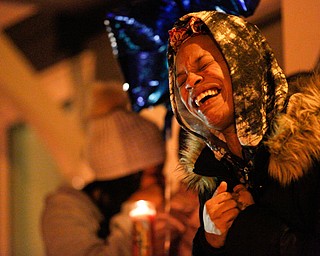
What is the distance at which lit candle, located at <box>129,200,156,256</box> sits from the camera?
1.50 m

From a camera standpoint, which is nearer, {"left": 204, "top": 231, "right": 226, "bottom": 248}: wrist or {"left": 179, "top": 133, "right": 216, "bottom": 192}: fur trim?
{"left": 204, "top": 231, "right": 226, "bottom": 248}: wrist

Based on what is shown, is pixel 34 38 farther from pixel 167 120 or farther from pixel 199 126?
pixel 199 126

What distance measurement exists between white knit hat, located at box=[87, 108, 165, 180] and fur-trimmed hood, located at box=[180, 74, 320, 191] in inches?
31.6

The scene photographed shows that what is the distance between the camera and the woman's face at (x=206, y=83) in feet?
3.28

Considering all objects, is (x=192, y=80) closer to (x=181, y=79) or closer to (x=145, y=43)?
(x=181, y=79)

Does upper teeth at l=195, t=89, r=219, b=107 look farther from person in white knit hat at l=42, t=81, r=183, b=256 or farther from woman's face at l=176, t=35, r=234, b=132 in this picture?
person in white knit hat at l=42, t=81, r=183, b=256

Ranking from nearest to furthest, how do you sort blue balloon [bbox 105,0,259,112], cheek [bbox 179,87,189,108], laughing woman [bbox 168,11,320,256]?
laughing woman [bbox 168,11,320,256] → cheek [bbox 179,87,189,108] → blue balloon [bbox 105,0,259,112]

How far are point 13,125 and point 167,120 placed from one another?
2145 mm

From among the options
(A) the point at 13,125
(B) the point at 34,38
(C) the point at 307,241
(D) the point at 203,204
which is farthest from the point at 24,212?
(C) the point at 307,241

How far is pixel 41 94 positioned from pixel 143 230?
1886 millimetres

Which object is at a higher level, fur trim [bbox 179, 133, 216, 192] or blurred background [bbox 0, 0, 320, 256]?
fur trim [bbox 179, 133, 216, 192]

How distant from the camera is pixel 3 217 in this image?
3.55 m

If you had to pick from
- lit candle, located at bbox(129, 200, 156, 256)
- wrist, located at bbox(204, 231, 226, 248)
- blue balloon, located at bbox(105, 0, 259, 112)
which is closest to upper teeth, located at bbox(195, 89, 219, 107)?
wrist, located at bbox(204, 231, 226, 248)

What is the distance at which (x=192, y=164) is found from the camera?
114cm
